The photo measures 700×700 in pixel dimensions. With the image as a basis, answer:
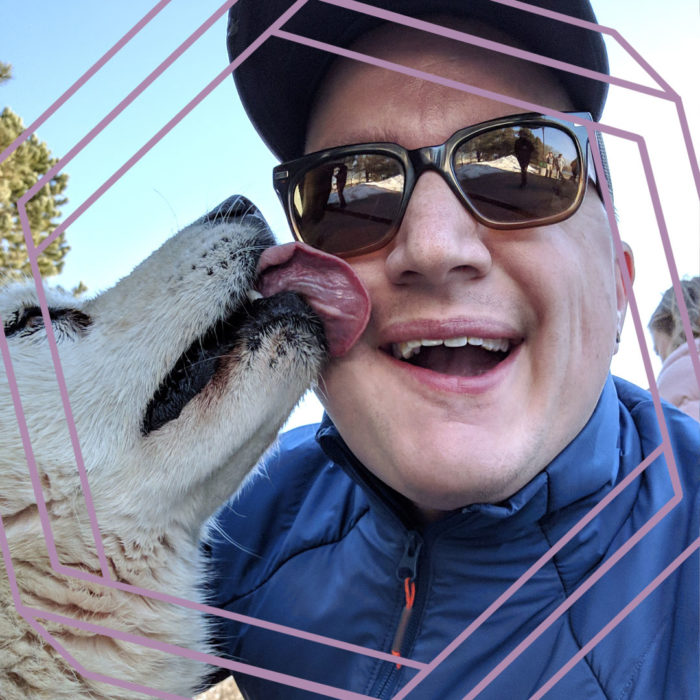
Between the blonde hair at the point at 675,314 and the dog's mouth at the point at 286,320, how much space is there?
2337mm

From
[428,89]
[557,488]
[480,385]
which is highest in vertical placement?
[428,89]

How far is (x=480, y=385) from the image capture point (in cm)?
196

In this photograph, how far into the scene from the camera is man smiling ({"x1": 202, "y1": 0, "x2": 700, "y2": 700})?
1.96 m

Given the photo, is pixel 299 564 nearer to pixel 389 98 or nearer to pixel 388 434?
pixel 388 434

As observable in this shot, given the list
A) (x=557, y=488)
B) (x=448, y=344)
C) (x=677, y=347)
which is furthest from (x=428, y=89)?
(x=677, y=347)

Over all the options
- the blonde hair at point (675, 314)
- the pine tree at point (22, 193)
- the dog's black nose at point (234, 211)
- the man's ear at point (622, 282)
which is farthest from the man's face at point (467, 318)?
the pine tree at point (22, 193)

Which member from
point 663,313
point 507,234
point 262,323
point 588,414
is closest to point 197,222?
point 262,323

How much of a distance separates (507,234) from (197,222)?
1269 mm

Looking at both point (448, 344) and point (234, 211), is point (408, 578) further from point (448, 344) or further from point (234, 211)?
point (234, 211)

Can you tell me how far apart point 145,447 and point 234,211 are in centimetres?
100

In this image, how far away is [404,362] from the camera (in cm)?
212

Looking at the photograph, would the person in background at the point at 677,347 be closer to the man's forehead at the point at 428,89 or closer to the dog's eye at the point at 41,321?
the man's forehead at the point at 428,89

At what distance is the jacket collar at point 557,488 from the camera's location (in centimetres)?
202

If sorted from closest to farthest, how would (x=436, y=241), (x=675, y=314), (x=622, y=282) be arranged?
(x=436, y=241) → (x=622, y=282) → (x=675, y=314)
